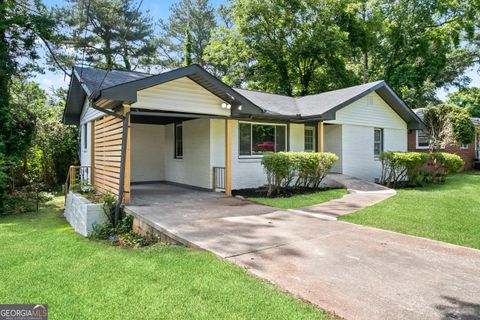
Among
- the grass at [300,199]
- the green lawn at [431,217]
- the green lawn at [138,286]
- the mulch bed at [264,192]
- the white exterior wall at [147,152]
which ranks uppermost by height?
the white exterior wall at [147,152]

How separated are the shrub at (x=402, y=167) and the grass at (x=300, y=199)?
3.07 meters

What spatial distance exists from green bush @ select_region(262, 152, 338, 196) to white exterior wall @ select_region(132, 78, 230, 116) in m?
2.21

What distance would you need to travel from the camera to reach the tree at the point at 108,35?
21.4 m

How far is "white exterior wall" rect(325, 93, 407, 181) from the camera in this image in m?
13.2

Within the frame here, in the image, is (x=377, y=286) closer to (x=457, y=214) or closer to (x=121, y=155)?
(x=457, y=214)

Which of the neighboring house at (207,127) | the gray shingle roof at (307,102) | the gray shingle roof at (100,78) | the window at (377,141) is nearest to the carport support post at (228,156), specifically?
the neighboring house at (207,127)

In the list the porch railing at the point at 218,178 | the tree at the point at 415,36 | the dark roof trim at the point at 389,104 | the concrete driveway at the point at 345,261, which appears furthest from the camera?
the tree at the point at 415,36

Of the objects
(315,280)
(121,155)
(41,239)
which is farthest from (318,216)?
(41,239)

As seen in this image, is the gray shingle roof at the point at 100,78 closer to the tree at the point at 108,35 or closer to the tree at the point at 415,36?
the tree at the point at 108,35

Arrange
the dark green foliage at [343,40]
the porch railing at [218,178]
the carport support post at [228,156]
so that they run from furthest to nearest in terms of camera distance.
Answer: the dark green foliage at [343,40] < the porch railing at [218,178] < the carport support post at [228,156]

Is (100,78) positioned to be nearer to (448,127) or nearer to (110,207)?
(110,207)

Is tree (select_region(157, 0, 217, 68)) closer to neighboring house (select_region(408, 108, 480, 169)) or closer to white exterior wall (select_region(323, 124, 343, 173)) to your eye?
neighboring house (select_region(408, 108, 480, 169))

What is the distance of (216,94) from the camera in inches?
374

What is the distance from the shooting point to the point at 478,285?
3502 mm
